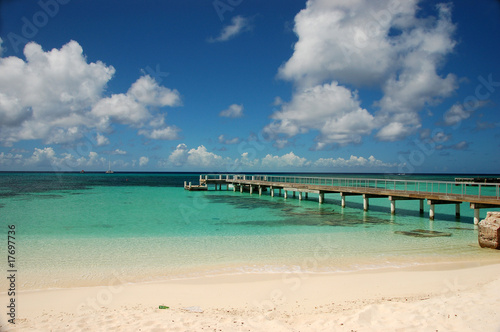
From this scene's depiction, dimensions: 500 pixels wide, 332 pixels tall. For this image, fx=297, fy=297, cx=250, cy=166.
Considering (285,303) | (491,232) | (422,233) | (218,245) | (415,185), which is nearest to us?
(285,303)

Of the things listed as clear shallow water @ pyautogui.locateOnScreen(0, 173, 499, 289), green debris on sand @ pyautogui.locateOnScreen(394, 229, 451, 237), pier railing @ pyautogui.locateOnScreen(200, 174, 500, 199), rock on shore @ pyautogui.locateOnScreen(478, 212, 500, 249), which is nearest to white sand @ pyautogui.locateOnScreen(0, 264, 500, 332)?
clear shallow water @ pyautogui.locateOnScreen(0, 173, 499, 289)

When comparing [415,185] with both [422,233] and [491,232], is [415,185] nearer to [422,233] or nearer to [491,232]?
[422,233]

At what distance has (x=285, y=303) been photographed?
23.6 feet

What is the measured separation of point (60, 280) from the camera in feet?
30.2

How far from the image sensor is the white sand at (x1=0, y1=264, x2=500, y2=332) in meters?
5.41

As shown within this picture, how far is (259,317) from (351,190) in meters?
22.3

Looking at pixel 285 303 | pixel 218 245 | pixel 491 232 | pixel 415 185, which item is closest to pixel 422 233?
pixel 491 232

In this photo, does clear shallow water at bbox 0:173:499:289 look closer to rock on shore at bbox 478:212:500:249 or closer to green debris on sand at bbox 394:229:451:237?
green debris on sand at bbox 394:229:451:237

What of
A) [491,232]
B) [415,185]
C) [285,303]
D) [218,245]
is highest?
[415,185]

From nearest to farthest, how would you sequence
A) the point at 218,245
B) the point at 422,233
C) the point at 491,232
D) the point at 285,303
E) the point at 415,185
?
the point at 285,303, the point at 491,232, the point at 218,245, the point at 422,233, the point at 415,185

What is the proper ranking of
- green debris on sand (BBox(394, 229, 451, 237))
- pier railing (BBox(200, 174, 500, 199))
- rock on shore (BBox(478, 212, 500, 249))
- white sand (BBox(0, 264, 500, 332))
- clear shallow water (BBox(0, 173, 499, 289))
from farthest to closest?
pier railing (BBox(200, 174, 500, 199)) < green debris on sand (BBox(394, 229, 451, 237)) < rock on shore (BBox(478, 212, 500, 249)) < clear shallow water (BBox(0, 173, 499, 289)) < white sand (BBox(0, 264, 500, 332))

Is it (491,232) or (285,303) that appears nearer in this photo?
(285,303)

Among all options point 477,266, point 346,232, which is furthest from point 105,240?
point 477,266

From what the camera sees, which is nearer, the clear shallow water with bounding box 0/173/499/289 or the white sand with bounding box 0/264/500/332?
the white sand with bounding box 0/264/500/332
